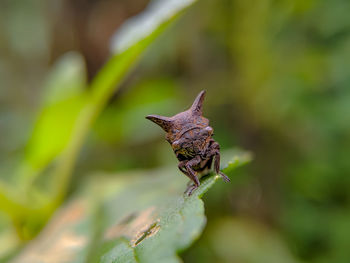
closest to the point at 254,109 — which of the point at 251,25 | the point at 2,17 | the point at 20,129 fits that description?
the point at 251,25

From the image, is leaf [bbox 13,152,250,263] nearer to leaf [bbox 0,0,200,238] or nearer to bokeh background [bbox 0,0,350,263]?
leaf [bbox 0,0,200,238]

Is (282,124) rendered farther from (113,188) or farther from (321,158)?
(113,188)

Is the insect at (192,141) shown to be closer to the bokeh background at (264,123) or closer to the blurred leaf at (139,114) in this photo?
the bokeh background at (264,123)

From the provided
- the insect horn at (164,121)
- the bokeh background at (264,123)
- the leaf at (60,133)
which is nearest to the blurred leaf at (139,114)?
the bokeh background at (264,123)

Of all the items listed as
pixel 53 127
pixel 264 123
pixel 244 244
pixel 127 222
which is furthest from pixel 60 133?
pixel 264 123

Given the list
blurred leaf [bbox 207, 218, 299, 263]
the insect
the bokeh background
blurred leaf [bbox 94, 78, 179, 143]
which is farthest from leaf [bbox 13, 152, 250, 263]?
blurred leaf [bbox 94, 78, 179, 143]

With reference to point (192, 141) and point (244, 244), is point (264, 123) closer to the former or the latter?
point (244, 244)
